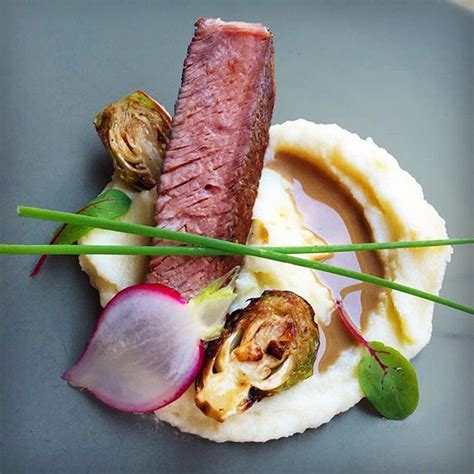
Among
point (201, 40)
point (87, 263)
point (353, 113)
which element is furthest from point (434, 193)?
point (87, 263)

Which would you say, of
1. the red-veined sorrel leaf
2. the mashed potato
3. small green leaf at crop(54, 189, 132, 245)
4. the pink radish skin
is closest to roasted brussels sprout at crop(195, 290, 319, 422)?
the pink radish skin

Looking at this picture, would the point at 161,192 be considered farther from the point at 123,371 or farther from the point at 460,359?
the point at 460,359

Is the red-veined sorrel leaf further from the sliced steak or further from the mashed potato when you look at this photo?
the sliced steak

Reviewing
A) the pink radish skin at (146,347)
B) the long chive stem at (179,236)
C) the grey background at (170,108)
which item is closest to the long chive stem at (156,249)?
the long chive stem at (179,236)

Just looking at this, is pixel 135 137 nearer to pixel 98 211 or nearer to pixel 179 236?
pixel 98 211

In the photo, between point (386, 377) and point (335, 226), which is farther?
point (335, 226)

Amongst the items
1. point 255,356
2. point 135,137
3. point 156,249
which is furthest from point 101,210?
point 255,356
